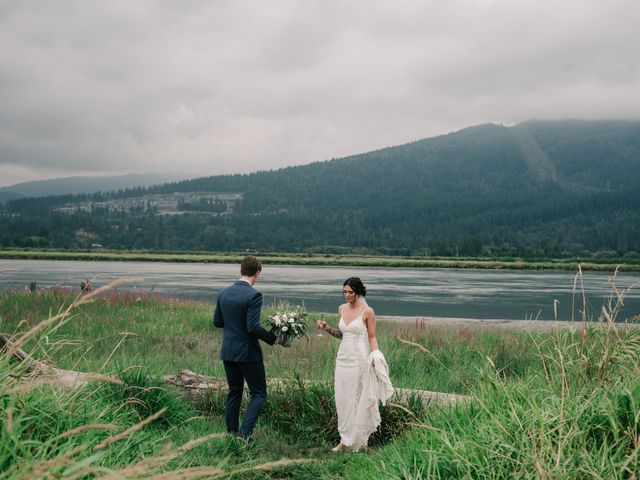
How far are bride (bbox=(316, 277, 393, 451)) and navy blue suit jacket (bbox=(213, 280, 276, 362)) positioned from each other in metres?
0.89

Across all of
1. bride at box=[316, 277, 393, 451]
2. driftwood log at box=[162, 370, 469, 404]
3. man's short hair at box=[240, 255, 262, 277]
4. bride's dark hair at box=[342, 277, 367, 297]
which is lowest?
driftwood log at box=[162, 370, 469, 404]

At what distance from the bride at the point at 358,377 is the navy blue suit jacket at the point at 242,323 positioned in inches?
35.0

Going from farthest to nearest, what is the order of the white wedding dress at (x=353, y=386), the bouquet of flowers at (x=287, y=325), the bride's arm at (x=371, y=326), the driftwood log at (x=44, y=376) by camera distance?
the bouquet of flowers at (x=287, y=325), the bride's arm at (x=371, y=326), the white wedding dress at (x=353, y=386), the driftwood log at (x=44, y=376)

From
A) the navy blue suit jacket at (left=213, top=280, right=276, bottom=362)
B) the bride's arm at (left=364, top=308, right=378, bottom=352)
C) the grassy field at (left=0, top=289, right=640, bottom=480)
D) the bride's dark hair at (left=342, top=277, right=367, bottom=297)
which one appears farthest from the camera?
the bride's arm at (left=364, top=308, right=378, bottom=352)

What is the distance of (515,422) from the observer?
4.86 meters

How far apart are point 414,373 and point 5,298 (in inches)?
604

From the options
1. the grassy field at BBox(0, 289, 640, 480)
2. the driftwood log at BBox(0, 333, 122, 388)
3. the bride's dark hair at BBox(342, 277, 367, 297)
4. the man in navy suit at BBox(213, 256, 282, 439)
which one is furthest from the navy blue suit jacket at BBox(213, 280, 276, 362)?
the driftwood log at BBox(0, 333, 122, 388)

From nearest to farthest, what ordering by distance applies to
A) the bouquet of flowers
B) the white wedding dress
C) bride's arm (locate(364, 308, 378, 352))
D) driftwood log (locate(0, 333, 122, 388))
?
driftwood log (locate(0, 333, 122, 388))
the white wedding dress
bride's arm (locate(364, 308, 378, 352))
the bouquet of flowers

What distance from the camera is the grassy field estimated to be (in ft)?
13.0

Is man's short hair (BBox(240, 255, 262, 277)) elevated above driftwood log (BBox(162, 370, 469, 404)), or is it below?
above

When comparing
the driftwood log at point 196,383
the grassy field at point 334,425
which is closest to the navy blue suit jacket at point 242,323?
the grassy field at point 334,425

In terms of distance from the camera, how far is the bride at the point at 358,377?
7.93 metres

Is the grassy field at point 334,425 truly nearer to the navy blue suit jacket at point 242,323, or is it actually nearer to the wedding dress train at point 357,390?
the wedding dress train at point 357,390

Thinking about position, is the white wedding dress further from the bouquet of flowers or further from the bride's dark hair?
the bouquet of flowers
